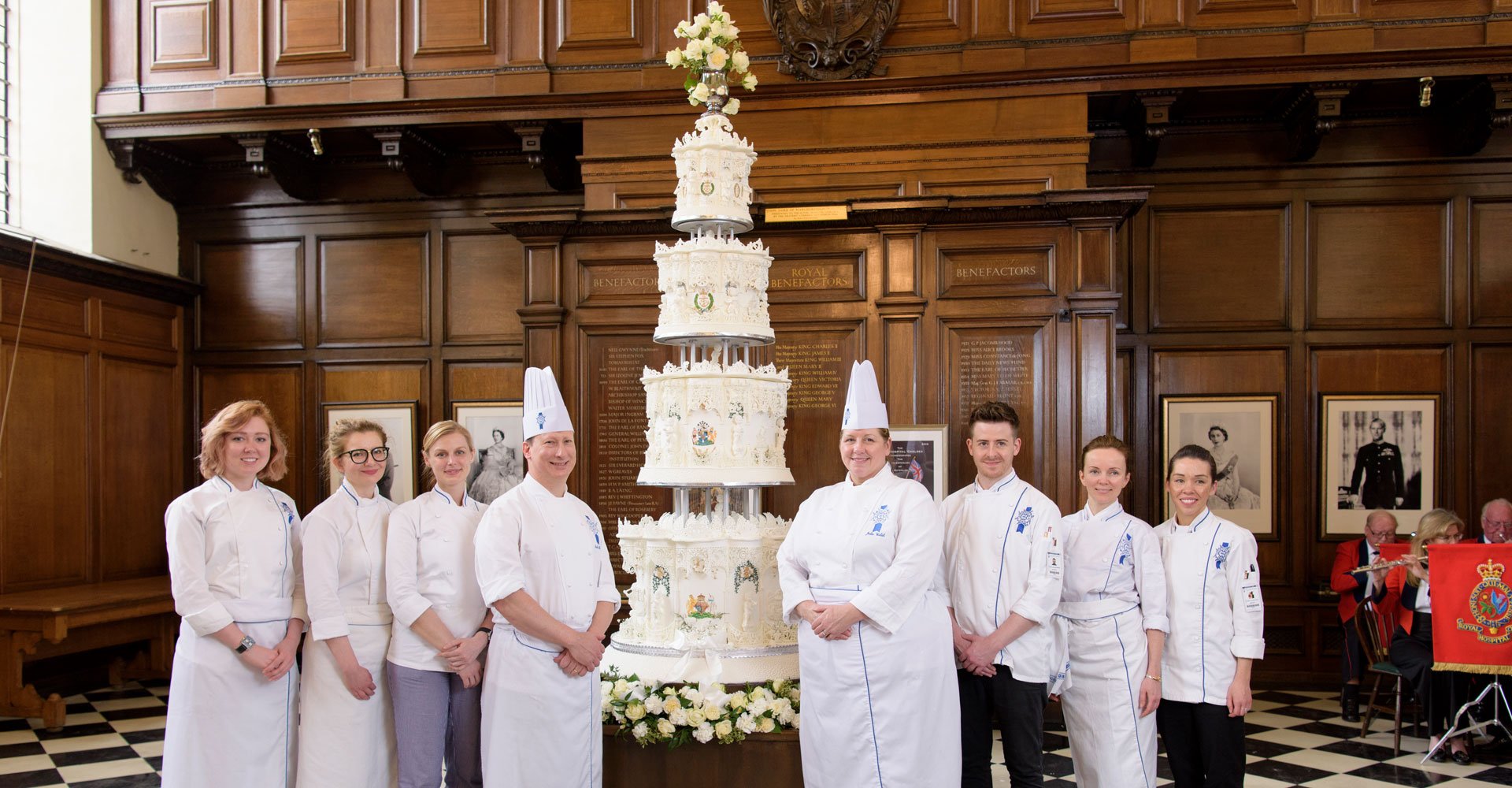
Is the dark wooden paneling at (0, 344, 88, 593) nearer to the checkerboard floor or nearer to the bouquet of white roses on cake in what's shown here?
the checkerboard floor

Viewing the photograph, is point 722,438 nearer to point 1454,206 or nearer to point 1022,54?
point 1022,54

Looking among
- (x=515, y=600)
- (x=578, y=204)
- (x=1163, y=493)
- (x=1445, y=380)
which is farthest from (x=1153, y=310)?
(x=515, y=600)

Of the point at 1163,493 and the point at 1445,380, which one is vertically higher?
the point at 1445,380

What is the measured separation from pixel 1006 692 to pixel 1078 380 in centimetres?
339

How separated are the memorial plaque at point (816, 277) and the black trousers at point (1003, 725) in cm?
368

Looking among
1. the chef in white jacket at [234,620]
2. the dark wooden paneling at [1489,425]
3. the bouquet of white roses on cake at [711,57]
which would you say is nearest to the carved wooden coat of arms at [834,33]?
the bouquet of white roses on cake at [711,57]

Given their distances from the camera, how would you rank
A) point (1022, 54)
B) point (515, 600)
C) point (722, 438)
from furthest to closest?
point (1022, 54)
point (722, 438)
point (515, 600)

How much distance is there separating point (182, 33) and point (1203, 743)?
895cm

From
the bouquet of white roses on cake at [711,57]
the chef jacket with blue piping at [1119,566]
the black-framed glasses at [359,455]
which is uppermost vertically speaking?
the bouquet of white roses on cake at [711,57]

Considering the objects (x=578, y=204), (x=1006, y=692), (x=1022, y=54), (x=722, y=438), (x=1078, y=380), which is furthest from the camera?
(x=578, y=204)

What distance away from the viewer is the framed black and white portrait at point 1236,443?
26.7 ft

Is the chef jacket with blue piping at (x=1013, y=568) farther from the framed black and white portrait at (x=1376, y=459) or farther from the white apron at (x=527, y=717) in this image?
the framed black and white portrait at (x=1376, y=459)

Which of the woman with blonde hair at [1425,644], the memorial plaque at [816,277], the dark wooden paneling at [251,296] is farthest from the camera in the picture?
the dark wooden paneling at [251,296]

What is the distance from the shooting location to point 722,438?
488 cm
